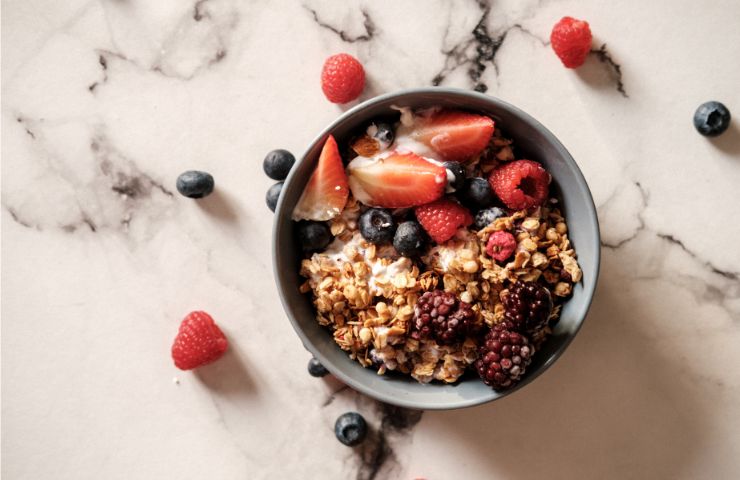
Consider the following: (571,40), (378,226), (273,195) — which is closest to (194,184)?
(273,195)

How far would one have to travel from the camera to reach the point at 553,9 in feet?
4.50

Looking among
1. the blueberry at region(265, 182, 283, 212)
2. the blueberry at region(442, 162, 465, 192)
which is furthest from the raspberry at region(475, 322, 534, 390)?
the blueberry at region(265, 182, 283, 212)

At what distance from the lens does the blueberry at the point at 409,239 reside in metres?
1.13

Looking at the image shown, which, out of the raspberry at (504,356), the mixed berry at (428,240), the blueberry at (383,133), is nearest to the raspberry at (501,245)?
the mixed berry at (428,240)

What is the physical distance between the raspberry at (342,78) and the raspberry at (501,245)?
1.35 ft

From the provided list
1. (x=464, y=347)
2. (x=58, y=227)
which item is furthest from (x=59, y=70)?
(x=464, y=347)

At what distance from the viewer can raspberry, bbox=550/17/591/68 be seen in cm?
131

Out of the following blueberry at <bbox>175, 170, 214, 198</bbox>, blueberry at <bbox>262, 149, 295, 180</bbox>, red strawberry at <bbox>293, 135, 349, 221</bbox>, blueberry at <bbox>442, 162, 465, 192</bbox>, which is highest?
blueberry at <bbox>442, 162, 465, 192</bbox>

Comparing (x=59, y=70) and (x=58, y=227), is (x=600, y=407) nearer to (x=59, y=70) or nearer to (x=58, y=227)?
(x=58, y=227)

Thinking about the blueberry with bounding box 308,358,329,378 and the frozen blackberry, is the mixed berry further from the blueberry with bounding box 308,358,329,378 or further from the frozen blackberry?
the blueberry with bounding box 308,358,329,378

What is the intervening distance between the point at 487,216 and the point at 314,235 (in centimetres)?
29

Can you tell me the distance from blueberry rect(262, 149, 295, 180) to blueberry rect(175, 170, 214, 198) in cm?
12

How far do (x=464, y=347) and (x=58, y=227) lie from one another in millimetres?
867

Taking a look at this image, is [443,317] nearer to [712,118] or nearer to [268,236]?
[268,236]
